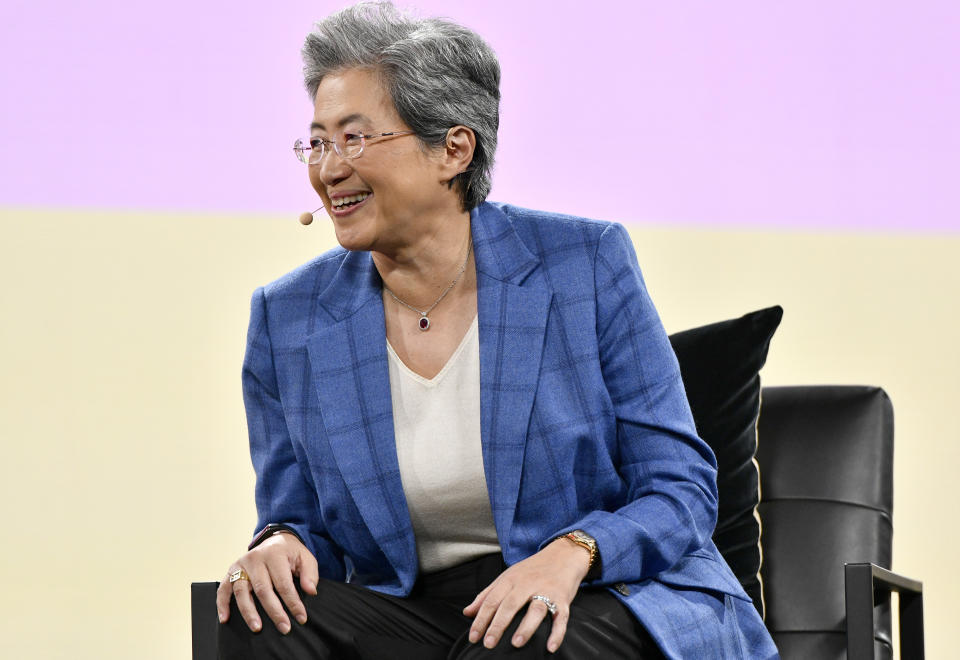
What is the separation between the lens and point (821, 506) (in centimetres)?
202

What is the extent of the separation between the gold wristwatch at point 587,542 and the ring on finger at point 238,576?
0.36 metres

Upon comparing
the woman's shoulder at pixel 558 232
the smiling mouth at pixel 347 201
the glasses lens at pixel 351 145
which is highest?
the glasses lens at pixel 351 145

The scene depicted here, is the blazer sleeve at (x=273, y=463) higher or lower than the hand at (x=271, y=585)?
higher

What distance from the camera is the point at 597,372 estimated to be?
157 cm

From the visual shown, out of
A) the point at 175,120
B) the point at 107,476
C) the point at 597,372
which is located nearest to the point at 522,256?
the point at 597,372

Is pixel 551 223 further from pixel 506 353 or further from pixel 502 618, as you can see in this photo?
pixel 502 618

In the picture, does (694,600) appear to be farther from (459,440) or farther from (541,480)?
(459,440)

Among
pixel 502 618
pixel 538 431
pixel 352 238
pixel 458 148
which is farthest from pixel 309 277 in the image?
pixel 502 618

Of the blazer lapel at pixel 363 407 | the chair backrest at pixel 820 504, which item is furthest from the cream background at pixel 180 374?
the blazer lapel at pixel 363 407

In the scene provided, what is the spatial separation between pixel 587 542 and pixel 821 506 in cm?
73

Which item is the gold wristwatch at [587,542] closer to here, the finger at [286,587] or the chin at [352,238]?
the finger at [286,587]

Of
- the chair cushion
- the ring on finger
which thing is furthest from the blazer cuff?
the chair cushion

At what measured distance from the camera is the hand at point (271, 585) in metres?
1.41

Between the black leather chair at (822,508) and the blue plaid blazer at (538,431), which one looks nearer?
the blue plaid blazer at (538,431)
